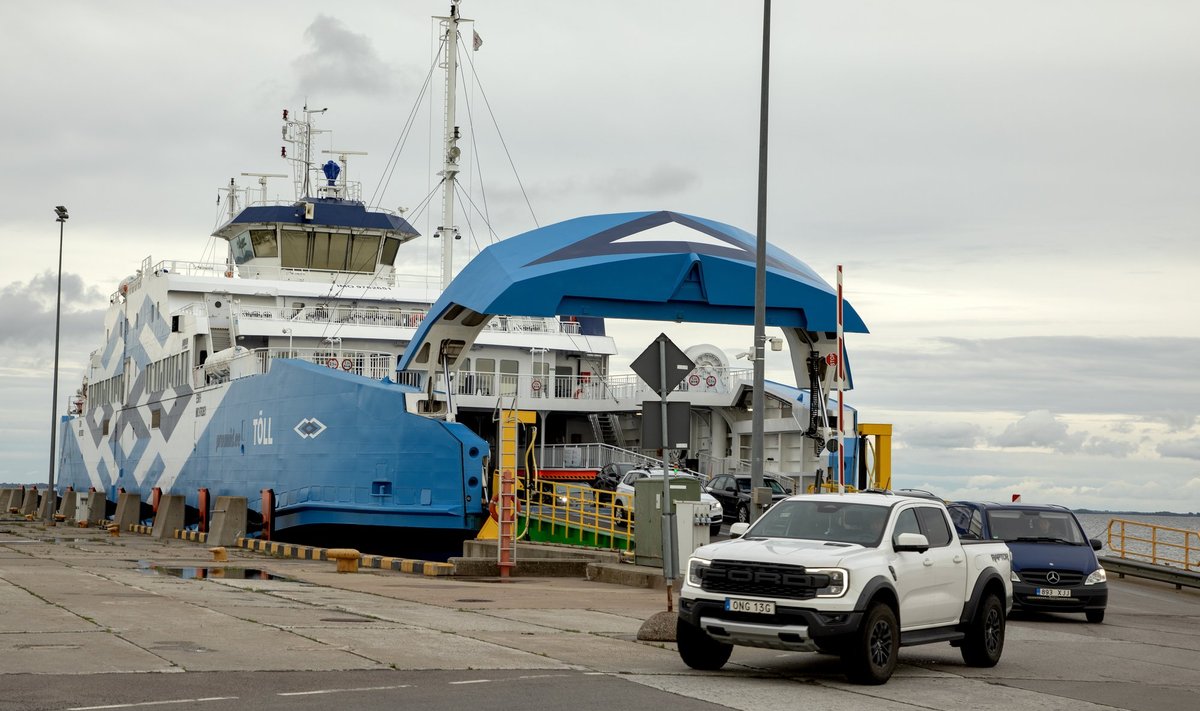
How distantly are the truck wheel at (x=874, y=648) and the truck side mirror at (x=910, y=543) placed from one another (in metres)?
0.57

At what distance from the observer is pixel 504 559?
22.2m

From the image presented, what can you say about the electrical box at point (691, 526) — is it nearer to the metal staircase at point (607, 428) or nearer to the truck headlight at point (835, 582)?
the truck headlight at point (835, 582)

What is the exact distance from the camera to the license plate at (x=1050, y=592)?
17641 mm

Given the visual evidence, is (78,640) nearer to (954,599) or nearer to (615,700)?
(615,700)

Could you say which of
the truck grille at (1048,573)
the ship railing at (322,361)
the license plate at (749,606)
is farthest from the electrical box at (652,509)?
the ship railing at (322,361)

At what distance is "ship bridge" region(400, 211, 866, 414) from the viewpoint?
20.9 metres

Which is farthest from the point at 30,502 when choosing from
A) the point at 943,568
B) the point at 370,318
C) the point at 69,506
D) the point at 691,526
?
the point at 943,568

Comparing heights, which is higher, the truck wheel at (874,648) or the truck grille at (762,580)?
the truck grille at (762,580)

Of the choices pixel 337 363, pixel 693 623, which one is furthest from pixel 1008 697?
pixel 337 363

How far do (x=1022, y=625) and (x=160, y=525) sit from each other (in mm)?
28472

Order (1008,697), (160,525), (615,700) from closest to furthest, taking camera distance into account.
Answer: (615,700)
(1008,697)
(160,525)

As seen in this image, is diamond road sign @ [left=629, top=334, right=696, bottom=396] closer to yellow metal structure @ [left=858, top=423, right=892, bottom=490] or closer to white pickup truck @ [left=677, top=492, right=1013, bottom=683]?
white pickup truck @ [left=677, top=492, right=1013, bottom=683]

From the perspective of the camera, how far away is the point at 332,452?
93.3 feet

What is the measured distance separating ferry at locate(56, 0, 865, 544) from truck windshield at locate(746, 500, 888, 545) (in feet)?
30.9
